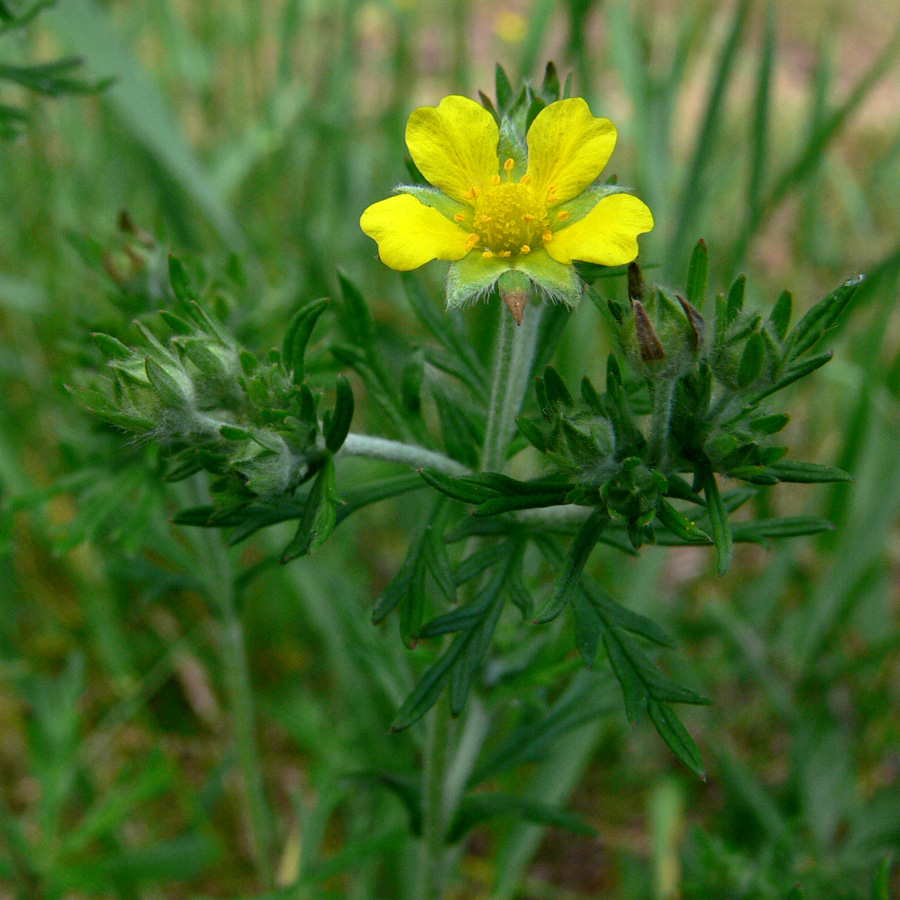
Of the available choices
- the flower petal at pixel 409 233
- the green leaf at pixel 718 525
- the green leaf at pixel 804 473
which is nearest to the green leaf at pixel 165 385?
the flower petal at pixel 409 233

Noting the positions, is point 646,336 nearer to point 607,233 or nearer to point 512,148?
point 607,233

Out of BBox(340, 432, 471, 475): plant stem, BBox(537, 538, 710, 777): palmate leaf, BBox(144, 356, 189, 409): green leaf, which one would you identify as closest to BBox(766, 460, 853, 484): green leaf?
BBox(537, 538, 710, 777): palmate leaf

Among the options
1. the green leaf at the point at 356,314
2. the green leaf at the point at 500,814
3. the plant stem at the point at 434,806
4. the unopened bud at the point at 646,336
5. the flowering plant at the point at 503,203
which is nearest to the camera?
the unopened bud at the point at 646,336

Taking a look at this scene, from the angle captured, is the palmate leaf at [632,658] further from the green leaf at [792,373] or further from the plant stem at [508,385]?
the green leaf at [792,373]

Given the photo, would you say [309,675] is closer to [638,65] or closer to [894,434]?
[894,434]

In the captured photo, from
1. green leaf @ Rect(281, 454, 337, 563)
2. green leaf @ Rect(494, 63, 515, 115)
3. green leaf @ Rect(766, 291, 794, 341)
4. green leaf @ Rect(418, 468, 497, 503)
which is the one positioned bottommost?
green leaf @ Rect(281, 454, 337, 563)

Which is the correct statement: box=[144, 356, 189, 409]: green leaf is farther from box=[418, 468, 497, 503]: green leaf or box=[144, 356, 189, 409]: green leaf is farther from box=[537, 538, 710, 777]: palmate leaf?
box=[537, 538, 710, 777]: palmate leaf

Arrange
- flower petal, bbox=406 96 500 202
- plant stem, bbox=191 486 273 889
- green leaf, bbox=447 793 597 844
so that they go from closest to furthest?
1. flower petal, bbox=406 96 500 202
2. green leaf, bbox=447 793 597 844
3. plant stem, bbox=191 486 273 889
